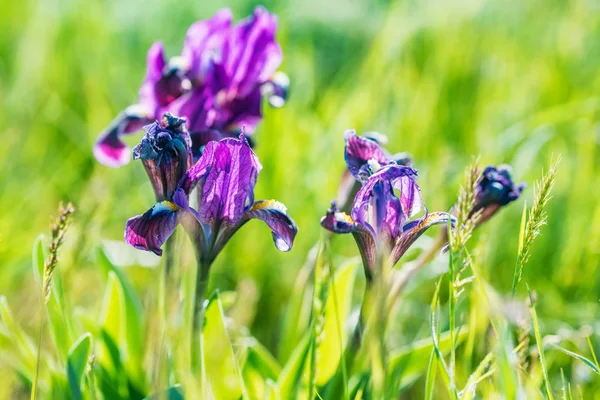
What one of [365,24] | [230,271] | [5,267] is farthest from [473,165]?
[365,24]

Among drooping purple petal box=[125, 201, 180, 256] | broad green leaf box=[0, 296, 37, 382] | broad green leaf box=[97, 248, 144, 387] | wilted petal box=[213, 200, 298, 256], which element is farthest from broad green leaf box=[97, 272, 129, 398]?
wilted petal box=[213, 200, 298, 256]

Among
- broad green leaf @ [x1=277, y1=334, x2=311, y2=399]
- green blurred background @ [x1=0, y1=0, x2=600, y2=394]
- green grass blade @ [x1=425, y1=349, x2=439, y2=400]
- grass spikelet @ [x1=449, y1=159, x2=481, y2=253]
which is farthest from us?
green blurred background @ [x1=0, y1=0, x2=600, y2=394]

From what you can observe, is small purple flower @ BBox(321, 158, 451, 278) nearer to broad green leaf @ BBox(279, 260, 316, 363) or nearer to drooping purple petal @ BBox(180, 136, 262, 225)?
drooping purple petal @ BBox(180, 136, 262, 225)

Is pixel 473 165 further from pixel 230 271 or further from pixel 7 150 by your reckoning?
pixel 7 150

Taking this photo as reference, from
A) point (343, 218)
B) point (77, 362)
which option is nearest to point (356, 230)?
point (343, 218)

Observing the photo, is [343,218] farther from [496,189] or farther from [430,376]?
[496,189]

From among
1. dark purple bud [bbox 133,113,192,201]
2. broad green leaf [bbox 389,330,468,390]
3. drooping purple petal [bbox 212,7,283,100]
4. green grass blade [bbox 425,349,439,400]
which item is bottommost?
green grass blade [bbox 425,349,439,400]
